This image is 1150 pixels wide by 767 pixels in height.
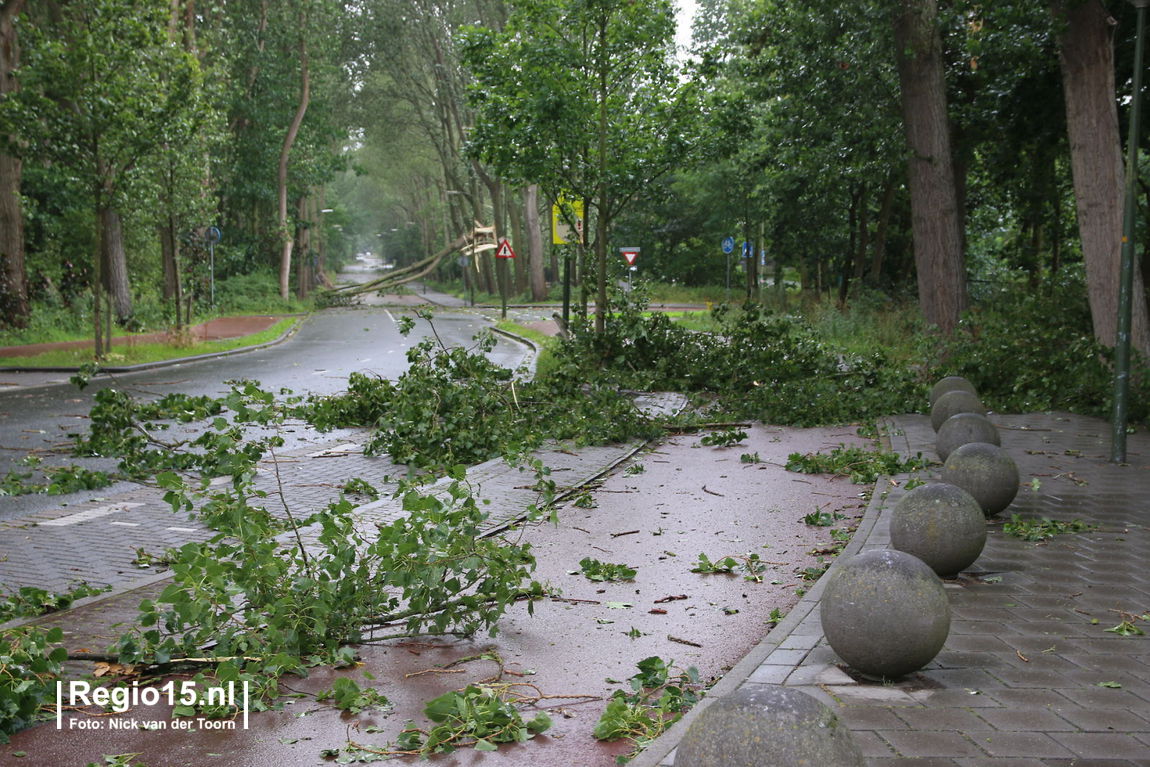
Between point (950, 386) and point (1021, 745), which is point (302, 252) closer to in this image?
Answer: point (950, 386)

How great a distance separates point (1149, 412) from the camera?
1280 centimetres

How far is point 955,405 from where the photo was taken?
1154cm

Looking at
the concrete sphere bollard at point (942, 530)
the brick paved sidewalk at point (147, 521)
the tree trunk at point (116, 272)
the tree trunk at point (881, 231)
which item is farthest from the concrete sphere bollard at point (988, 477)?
the tree trunk at point (116, 272)

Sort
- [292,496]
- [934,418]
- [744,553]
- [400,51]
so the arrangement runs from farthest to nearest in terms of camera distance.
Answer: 1. [400,51]
2. [934,418]
3. [292,496]
4. [744,553]

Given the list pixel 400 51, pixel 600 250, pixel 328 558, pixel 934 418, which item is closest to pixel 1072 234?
pixel 600 250

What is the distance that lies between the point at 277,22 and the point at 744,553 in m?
41.4

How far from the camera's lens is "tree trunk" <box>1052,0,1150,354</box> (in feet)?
44.0

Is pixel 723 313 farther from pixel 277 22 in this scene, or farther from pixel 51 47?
pixel 277 22

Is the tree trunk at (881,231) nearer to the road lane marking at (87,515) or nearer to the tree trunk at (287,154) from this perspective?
the road lane marking at (87,515)

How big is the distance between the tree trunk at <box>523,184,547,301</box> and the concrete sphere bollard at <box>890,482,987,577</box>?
40.0m

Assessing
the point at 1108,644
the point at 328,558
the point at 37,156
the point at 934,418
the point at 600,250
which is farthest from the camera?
the point at 37,156

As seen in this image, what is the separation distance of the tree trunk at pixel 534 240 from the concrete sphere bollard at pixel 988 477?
127 feet

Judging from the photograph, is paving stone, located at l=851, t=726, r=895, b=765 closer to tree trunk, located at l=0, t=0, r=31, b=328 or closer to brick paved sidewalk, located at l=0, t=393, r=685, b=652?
brick paved sidewalk, located at l=0, t=393, r=685, b=652

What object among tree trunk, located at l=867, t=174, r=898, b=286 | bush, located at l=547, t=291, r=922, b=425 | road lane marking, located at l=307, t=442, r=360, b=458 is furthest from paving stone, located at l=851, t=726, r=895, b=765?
tree trunk, located at l=867, t=174, r=898, b=286
